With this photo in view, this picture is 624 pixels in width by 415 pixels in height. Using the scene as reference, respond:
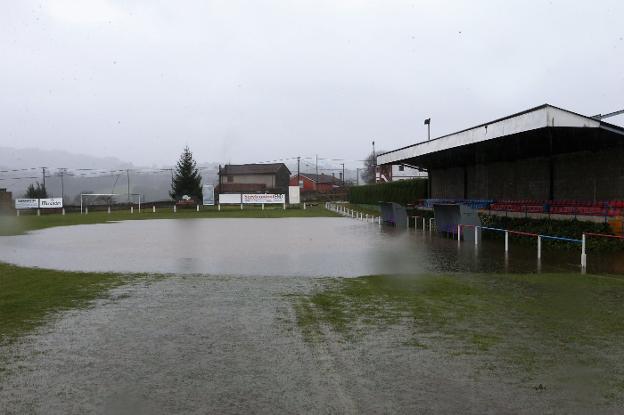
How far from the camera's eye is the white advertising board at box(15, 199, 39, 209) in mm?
54694

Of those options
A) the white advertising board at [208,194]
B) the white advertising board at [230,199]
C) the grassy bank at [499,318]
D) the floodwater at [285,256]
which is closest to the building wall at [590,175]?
the floodwater at [285,256]

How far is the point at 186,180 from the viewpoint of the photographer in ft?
246

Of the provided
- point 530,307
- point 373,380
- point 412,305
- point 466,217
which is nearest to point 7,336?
point 373,380

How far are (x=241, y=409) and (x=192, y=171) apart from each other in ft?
243

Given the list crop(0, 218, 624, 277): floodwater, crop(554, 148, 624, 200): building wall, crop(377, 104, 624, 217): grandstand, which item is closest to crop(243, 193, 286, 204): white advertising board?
crop(377, 104, 624, 217): grandstand

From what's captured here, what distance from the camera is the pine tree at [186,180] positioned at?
2943 inches

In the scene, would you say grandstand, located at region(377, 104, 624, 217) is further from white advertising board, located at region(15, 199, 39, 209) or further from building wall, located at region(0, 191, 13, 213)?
white advertising board, located at region(15, 199, 39, 209)

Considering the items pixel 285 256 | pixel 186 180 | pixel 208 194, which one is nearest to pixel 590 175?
pixel 285 256

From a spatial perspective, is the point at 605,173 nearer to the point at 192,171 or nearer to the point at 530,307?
the point at 530,307

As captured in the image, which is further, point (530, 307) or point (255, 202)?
point (255, 202)

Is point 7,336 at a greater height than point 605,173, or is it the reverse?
point 605,173

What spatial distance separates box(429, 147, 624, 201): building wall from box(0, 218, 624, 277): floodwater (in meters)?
6.59

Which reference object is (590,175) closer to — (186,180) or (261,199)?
(261,199)

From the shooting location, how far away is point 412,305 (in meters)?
8.08
